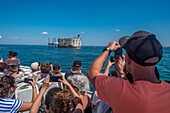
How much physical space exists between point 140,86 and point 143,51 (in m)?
0.23

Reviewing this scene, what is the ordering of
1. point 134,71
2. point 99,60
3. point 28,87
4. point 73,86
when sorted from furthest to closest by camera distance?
point 28,87 < point 73,86 < point 99,60 < point 134,71

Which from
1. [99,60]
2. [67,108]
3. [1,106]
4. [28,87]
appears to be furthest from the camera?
[28,87]

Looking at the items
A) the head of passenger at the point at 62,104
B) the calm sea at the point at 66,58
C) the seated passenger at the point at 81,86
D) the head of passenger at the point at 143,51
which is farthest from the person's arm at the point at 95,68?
the calm sea at the point at 66,58

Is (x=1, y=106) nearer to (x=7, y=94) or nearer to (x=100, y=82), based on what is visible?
(x=7, y=94)

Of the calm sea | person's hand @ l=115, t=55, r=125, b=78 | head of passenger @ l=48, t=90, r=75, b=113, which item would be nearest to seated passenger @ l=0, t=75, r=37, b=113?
head of passenger @ l=48, t=90, r=75, b=113

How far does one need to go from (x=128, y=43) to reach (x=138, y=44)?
0.08 m

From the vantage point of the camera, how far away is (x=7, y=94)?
7.64 ft

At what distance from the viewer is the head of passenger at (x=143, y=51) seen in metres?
1.27

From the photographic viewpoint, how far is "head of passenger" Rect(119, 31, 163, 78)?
1274 millimetres

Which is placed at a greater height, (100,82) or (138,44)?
(138,44)

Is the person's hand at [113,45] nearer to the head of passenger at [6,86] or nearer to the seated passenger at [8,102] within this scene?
the seated passenger at [8,102]

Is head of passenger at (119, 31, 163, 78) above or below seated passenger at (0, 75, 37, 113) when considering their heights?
above

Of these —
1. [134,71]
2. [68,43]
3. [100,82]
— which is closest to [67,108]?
[100,82]

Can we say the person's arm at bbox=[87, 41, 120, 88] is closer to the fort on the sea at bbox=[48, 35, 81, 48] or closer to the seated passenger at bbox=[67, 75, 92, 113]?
the seated passenger at bbox=[67, 75, 92, 113]
